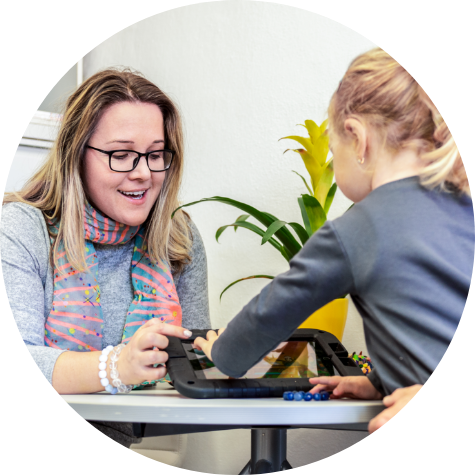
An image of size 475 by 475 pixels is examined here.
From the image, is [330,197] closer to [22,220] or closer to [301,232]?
[301,232]

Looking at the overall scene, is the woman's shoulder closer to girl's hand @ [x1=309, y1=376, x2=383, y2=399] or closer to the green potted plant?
the green potted plant

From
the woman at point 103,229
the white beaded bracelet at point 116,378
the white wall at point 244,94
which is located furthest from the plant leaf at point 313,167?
the white beaded bracelet at point 116,378

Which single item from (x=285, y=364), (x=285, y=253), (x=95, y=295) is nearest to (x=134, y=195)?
(x=95, y=295)

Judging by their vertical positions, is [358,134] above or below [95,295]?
above

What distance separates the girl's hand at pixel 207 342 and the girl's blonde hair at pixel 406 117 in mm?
388

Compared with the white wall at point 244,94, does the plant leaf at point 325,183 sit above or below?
below

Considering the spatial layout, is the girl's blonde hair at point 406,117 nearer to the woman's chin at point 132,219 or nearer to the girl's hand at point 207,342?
the girl's hand at point 207,342

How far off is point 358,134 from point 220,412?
1.41ft

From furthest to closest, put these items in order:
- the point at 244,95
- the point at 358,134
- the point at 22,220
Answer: the point at 244,95 → the point at 22,220 → the point at 358,134

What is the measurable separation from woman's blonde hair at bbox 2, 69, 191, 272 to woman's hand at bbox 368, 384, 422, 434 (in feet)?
2.34

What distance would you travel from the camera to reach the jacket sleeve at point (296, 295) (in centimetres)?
59

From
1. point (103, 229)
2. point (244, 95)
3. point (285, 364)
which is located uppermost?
point (244, 95)

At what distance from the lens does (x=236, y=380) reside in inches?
28.3

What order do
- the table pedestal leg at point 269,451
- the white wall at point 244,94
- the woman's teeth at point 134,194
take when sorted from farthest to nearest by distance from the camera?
the white wall at point 244,94, the woman's teeth at point 134,194, the table pedestal leg at point 269,451
